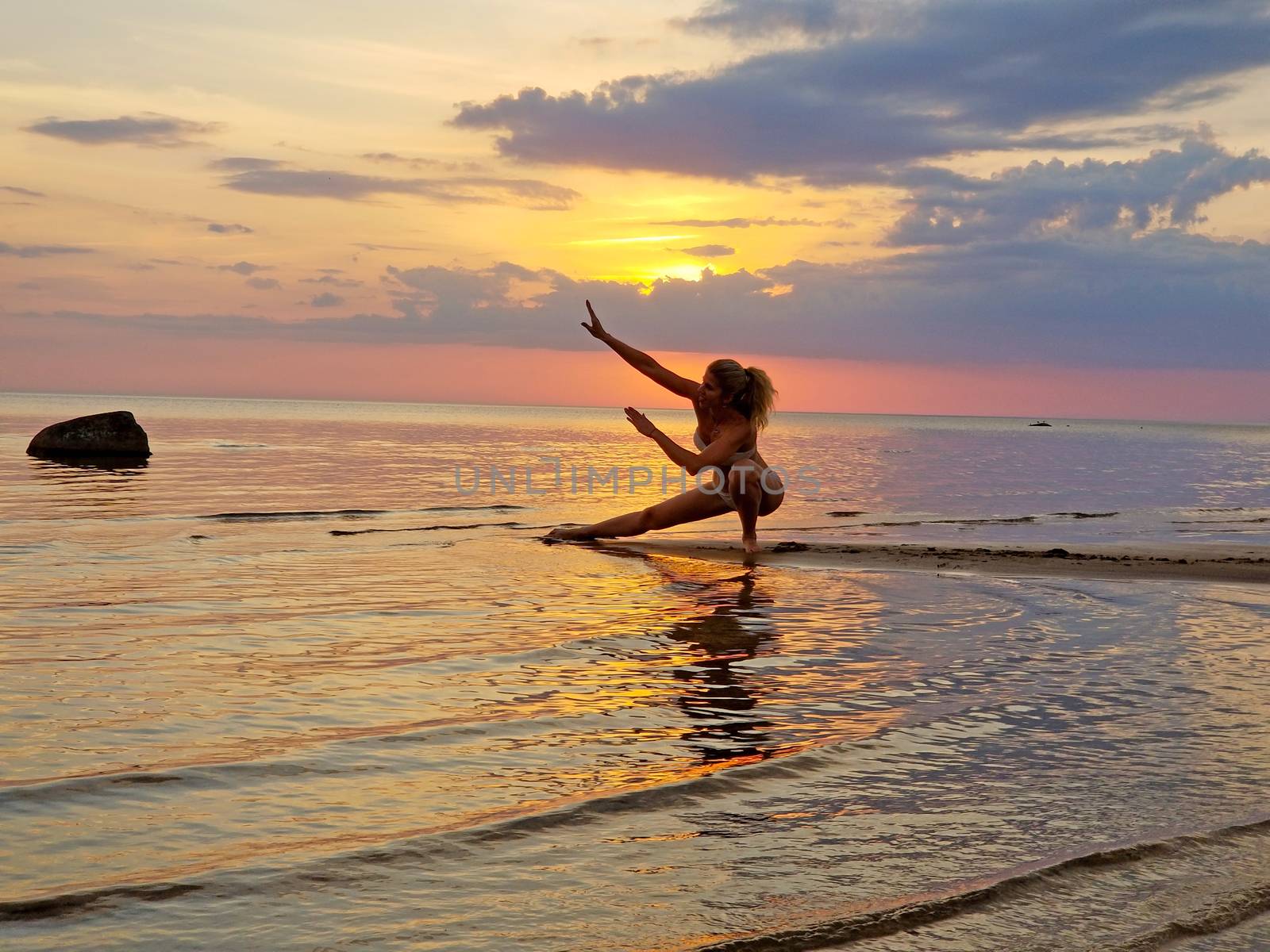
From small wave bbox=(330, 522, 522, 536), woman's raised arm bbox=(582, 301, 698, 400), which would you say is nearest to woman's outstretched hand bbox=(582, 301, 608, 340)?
Answer: woman's raised arm bbox=(582, 301, 698, 400)

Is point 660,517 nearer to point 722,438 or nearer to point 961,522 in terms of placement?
point 722,438

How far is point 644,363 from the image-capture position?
1451cm

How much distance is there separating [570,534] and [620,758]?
11022 millimetres

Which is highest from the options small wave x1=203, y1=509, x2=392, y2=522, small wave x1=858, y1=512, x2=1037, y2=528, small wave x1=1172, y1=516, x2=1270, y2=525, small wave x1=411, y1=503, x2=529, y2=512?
small wave x1=203, y1=509, x2=392, y2=522

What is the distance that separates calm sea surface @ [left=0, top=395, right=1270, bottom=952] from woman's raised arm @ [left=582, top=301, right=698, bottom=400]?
2794 millimetres

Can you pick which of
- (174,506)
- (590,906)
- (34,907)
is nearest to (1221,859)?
(590,906)

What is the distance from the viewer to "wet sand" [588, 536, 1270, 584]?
13328 millimetres

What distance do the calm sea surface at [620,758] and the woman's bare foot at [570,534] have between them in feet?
10.6

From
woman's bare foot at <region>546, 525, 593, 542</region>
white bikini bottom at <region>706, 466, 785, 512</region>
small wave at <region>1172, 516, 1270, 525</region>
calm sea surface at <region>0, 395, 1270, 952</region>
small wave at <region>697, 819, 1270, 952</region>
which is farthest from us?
small wave at <region>1172, 516, 1270, 525</region>

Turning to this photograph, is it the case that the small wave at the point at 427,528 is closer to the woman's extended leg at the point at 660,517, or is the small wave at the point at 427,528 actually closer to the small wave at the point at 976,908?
the woman's extended leg at the point at 660,517

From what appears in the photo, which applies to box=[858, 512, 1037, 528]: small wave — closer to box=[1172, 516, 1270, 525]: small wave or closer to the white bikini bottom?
box=[1172, 516, 1270, 525]: small wave

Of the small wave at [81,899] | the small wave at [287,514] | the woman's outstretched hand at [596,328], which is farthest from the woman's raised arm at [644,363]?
the small wave at [81,899]

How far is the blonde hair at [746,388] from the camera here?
1412 centimetres

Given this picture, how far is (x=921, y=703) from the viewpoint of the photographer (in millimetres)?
6707
